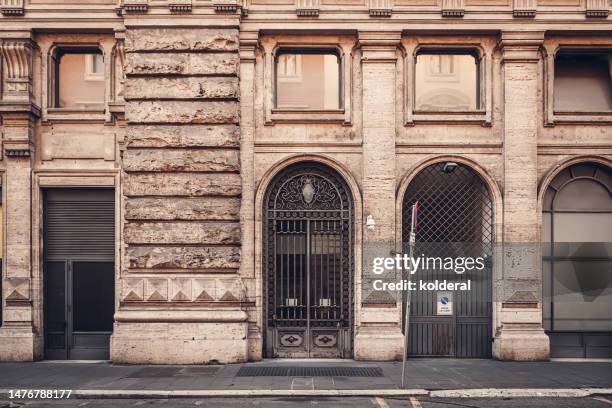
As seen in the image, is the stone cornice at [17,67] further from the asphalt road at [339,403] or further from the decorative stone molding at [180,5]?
the asphalt road at [339,403]

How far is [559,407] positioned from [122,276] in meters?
10.3

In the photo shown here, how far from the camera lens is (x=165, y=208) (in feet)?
43.1

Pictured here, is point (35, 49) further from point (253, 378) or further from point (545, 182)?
point (545, 182)

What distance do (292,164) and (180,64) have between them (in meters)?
3.83

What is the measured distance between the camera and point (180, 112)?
13.2 m

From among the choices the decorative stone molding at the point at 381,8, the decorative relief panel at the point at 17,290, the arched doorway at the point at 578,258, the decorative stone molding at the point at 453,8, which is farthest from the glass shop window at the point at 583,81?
the decorative relief panel at the point at 17,290

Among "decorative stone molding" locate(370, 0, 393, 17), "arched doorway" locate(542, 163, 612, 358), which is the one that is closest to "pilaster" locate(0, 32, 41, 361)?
"decorative stone molding" locate(370, 0, 393, 17)

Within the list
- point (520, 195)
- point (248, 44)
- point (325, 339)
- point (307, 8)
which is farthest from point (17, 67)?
point (520, 195)

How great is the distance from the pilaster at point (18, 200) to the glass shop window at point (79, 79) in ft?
2.62

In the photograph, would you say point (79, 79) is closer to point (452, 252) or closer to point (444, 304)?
point (452, 252)

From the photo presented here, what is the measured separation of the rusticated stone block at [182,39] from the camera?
13.3 meters

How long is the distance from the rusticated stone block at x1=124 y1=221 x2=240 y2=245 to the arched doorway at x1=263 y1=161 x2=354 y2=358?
1172mm

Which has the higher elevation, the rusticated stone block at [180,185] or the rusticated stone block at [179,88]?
the rusticated stone block at [179,88]

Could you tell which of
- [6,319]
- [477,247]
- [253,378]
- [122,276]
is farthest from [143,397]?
[477,247]
